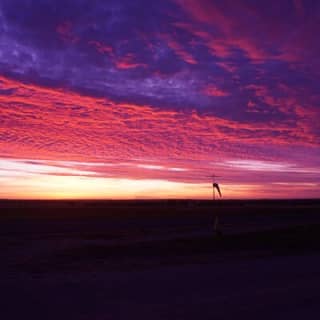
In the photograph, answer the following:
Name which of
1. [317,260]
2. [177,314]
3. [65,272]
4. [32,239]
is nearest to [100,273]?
[65,272]

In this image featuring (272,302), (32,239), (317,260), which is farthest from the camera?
(32,239)

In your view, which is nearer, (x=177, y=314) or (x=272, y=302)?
(x=177, y=314)

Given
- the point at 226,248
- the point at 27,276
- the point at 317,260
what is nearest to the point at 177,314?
the point at 27,276

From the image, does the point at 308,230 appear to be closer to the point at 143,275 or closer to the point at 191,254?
the point at 191,254

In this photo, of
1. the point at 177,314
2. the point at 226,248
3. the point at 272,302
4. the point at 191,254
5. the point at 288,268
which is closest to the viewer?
the point at 177,314

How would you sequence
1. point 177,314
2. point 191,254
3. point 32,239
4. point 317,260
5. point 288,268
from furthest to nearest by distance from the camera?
1. point 32,239
2. point 191,254
3. point 317,260
4. point 288,268
5. point 177,314

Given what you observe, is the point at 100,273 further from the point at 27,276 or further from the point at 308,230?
the point at 308,230

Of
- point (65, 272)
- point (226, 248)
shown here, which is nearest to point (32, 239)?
point (226, 248)

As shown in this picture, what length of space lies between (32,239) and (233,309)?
21.3 meters

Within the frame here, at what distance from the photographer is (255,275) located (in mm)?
14953

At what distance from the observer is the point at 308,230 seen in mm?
30625

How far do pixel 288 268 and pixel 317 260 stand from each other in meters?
2.51

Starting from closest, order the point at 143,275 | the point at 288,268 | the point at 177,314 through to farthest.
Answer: the point at 177,314, the point at 143,275, the point at 288,268

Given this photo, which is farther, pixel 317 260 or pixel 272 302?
pixel 317 260
